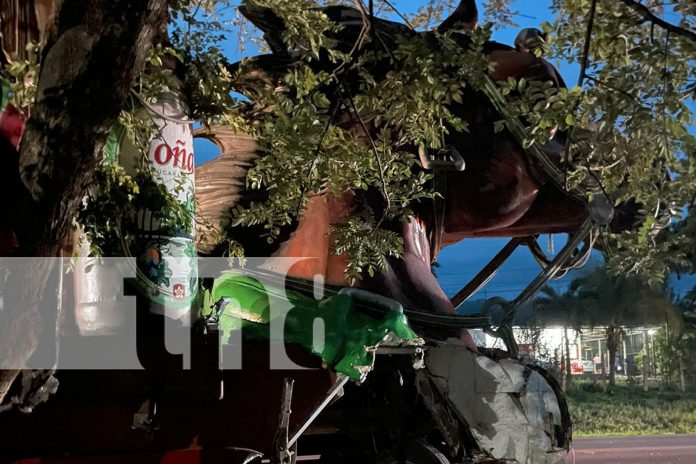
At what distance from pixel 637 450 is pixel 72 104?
40.0 feet

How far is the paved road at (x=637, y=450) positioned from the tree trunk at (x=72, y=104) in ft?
25.9

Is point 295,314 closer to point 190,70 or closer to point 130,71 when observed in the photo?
point 190,70

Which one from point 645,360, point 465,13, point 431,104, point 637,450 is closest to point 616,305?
point 645,360

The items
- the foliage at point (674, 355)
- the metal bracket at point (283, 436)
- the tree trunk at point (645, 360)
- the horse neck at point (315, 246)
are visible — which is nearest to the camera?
the metal bracket at point (283, 436)

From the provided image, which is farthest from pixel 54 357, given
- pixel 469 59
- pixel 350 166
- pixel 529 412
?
pixel 529 412

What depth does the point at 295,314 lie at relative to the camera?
381 cm

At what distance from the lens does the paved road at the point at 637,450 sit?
425 inches

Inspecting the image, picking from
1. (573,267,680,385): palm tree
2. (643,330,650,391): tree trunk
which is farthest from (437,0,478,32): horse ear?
(643,330,650,391): tree trunk

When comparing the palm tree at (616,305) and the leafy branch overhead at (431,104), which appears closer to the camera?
the leafy branch overhead at (431,104)

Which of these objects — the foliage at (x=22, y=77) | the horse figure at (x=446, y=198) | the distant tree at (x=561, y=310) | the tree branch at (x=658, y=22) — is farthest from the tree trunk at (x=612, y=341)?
the foliage at (x=22, y=77)

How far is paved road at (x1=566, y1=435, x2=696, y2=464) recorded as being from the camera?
10.8m

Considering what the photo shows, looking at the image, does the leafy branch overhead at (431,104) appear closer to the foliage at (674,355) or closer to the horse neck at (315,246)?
the horse neck at (315,246)

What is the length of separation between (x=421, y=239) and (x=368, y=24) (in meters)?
2.74

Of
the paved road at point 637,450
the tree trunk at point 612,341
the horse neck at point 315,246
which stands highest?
the horse neck at point 315,246
